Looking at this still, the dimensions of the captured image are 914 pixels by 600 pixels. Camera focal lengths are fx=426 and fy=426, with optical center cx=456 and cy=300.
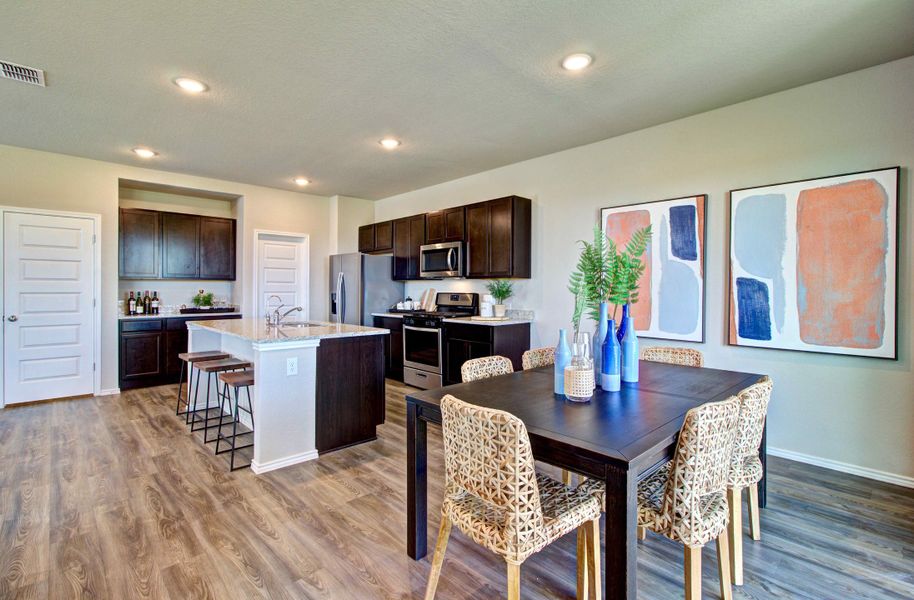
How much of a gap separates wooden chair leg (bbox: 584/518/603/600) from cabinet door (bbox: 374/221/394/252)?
5221 mm

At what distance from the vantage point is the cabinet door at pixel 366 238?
22.0ft

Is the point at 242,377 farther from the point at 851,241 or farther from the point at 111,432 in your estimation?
the point at 851,241

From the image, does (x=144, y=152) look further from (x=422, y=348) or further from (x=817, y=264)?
(x=817, y=264)

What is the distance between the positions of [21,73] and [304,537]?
11.9ft

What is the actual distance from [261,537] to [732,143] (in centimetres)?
416

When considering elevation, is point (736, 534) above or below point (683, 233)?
below

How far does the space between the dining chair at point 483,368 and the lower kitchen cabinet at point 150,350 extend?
4.84m

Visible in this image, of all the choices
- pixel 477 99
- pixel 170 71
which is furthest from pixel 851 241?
pixel 170 71

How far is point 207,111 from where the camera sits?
11.6 feet

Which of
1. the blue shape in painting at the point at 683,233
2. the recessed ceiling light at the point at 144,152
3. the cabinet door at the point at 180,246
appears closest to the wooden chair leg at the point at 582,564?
the blue shape in painting at the point at 683,233

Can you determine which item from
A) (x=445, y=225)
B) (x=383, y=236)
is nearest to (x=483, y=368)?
(x=445, y=225)

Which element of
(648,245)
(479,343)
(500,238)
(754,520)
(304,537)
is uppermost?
(500,238)

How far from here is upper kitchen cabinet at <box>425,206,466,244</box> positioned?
5219 mm

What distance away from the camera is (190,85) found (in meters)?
3.06
